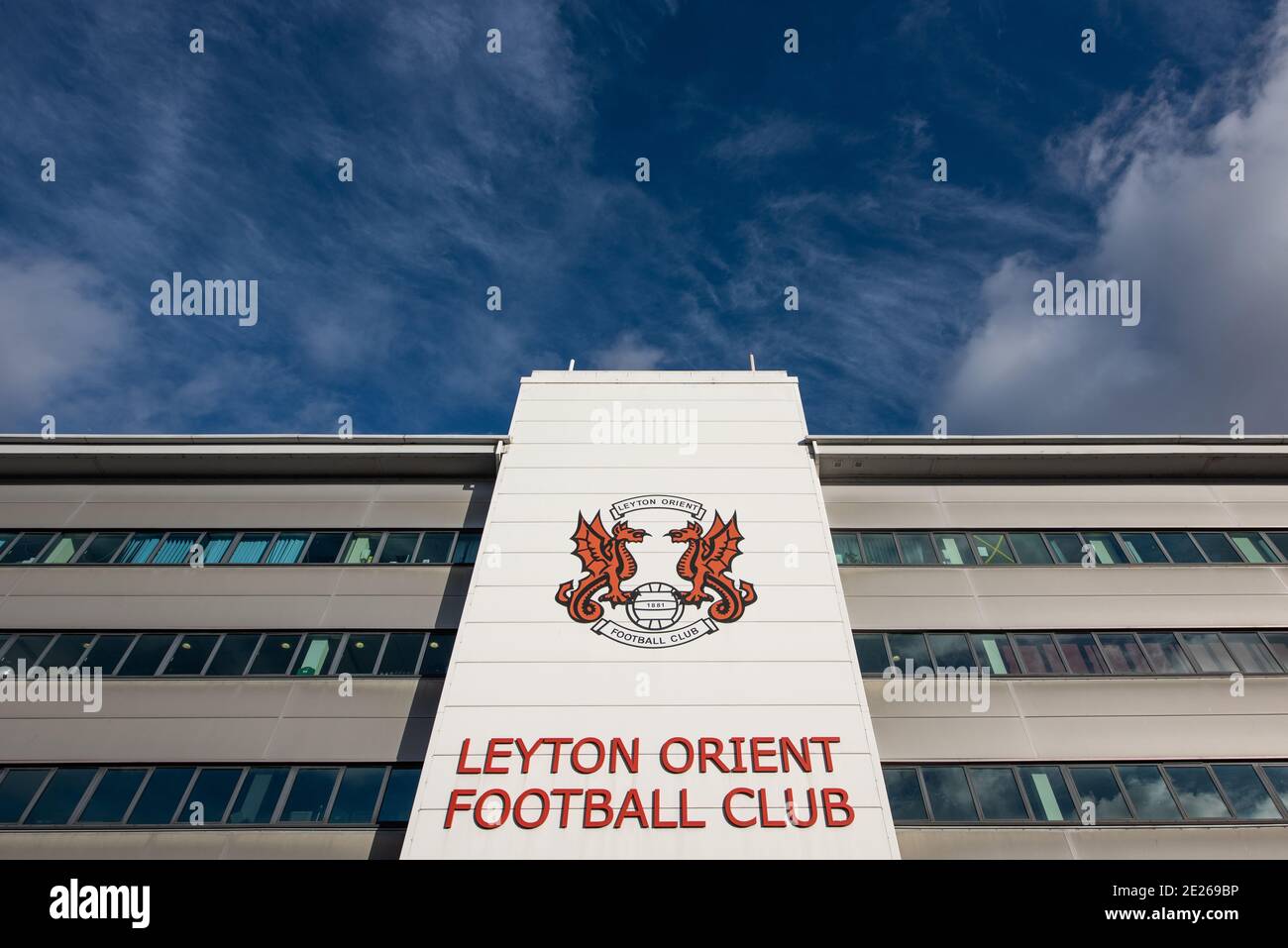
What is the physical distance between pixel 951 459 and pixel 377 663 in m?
20.0

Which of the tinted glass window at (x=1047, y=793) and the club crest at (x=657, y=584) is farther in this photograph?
the club crest at (x=657, y=584)

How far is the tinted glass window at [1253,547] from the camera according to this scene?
22.2 metres

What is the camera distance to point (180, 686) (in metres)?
19.1

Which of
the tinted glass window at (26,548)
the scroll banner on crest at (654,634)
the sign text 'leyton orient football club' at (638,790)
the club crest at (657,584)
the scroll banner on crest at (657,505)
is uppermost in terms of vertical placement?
the scroll banner on crest at (657,505)

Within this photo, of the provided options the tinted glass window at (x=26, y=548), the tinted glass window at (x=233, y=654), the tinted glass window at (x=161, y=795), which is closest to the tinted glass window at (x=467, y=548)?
the tinted glass window at (x=233, y=654)

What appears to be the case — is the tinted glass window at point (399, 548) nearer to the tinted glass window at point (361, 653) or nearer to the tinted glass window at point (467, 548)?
the tinted glass window at point (467, 548)

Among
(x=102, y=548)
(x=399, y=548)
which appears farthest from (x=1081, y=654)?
(x=102, y=548)

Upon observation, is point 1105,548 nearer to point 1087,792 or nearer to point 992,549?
point 992,549

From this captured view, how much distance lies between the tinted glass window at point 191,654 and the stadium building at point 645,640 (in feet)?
0.42

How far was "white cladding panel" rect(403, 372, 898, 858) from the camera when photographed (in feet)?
50.2

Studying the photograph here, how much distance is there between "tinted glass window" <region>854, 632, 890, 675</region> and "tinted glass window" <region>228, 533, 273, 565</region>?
19.0m
